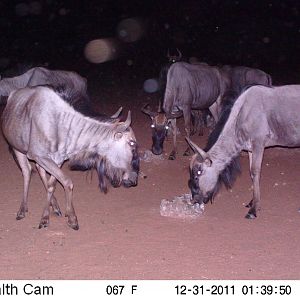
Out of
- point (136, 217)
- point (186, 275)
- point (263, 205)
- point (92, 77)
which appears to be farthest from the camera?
point (92, 77)

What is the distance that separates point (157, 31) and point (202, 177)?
3535 centimetres

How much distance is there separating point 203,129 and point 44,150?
21.1 feet

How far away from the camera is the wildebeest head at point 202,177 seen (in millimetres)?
6898

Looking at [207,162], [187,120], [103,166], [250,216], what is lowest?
[187,120]

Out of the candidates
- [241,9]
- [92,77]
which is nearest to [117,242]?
[92,77]

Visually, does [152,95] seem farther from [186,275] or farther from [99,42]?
[99,42]

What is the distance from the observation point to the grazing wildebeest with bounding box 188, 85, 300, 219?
700 centimetres

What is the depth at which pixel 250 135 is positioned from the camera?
7.07 meters

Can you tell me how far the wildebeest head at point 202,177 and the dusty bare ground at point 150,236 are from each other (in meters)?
0.27

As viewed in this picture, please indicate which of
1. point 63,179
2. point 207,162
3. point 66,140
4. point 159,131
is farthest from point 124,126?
point 159,131

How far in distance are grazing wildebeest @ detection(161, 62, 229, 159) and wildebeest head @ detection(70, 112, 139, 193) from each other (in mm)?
3944

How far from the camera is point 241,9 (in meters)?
42.9

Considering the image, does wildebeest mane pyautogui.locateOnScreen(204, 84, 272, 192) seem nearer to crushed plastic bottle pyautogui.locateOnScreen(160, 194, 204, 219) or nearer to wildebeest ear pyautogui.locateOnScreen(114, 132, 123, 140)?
crushed plastic bottle pyautogui.locateOnScreen(160, 194, 204, 219)

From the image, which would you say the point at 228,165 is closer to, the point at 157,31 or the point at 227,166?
the point at 227,166
